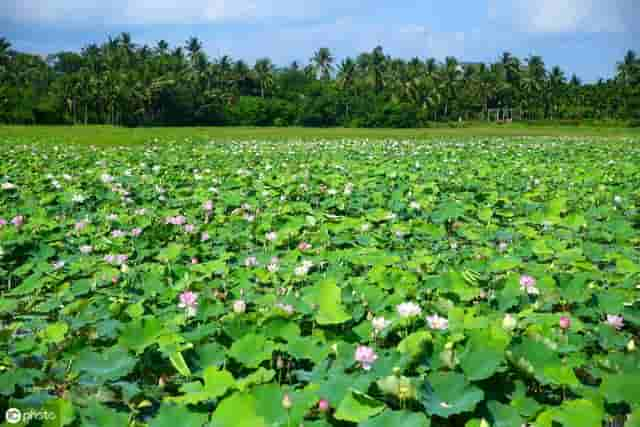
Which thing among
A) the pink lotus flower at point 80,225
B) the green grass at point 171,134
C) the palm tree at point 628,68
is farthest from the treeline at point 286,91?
the pink lotus flower at point 80,225

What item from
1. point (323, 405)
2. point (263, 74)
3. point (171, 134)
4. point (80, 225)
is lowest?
point (323, 405)

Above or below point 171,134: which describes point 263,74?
above

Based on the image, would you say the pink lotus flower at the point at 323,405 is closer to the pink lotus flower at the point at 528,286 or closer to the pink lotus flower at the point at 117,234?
the pink lotus flower at the point at 528,286

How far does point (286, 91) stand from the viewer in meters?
59.8

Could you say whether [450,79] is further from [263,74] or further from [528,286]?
[528,286]

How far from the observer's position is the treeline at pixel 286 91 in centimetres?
4506

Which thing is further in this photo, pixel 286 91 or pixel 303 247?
pixel 286 91

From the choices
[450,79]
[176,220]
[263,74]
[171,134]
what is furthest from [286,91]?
[176,220]

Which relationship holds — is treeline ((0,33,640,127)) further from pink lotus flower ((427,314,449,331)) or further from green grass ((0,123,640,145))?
pink lotus flower ((427,314,449,331))

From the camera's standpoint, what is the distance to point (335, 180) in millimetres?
5723

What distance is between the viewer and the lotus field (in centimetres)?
128

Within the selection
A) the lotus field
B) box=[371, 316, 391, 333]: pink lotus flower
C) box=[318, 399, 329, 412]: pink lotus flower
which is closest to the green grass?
the lotus field

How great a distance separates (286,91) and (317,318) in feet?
196

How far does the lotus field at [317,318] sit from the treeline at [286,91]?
1660 inches
